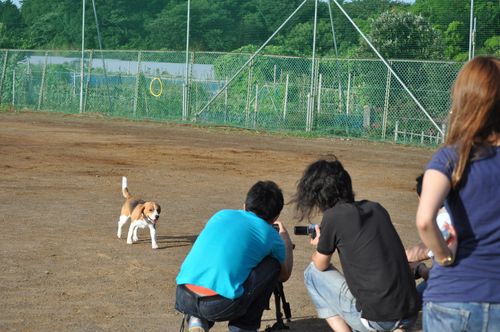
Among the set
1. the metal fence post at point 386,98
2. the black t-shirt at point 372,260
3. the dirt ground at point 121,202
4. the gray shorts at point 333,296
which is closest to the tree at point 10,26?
the dirt ground at point 121,202

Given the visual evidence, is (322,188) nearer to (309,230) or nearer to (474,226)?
(309,230)

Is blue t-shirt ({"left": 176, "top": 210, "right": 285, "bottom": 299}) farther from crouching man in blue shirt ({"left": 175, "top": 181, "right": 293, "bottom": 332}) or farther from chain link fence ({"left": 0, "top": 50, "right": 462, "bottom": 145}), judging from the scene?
chain link fence ({"left": 0, "top": 50, "right": 462, "bottom": 145})

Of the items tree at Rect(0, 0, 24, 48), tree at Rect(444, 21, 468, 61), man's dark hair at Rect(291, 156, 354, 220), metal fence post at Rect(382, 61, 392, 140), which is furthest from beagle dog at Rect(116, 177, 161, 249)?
tree at Rect(0, 0, 24, 48)

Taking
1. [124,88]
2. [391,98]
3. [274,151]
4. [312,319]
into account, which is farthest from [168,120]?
[312,319]

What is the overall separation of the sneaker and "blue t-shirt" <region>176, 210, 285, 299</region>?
0.24 m

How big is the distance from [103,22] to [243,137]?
19.3 meters

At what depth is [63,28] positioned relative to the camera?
44.1 m

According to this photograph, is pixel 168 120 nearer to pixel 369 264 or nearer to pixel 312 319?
pixel 312 319

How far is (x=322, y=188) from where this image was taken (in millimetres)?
5070

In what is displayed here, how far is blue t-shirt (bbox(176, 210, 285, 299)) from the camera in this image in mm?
5215

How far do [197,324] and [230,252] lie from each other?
1.56 ft

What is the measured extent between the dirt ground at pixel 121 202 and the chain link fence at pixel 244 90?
4.16 feet

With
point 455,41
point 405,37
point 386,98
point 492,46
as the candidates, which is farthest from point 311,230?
point 455,41

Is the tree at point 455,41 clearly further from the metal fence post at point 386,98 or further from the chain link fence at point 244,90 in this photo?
the metal fence post at point 386,98
